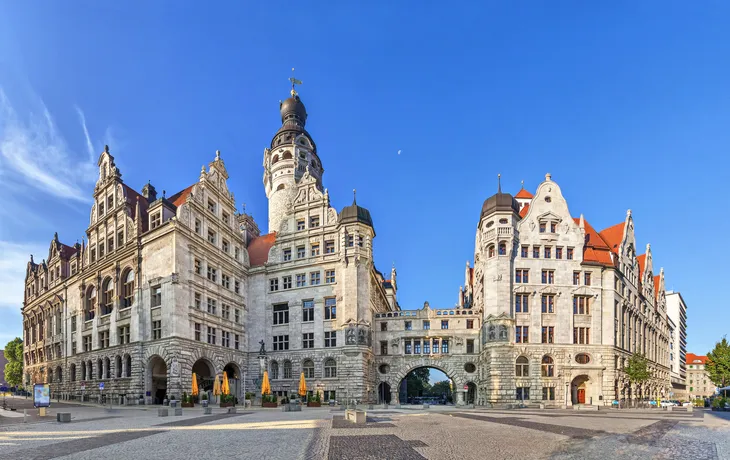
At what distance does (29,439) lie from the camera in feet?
61.1

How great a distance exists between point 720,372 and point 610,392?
25.3 m

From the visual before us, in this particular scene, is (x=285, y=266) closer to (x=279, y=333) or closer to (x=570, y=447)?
(x=279, y=333)

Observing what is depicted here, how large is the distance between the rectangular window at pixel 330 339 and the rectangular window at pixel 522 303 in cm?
2145

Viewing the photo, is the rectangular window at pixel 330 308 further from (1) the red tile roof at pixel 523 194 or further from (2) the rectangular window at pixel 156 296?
(1) the red tile roof at pixel 523 194

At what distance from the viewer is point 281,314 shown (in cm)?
5953

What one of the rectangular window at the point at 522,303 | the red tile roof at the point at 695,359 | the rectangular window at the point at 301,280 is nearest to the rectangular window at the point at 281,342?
the rectangular window at the point at 301,280

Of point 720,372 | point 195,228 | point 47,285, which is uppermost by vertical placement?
point 195,228

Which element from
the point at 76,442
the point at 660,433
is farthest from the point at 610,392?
the point at 76,442

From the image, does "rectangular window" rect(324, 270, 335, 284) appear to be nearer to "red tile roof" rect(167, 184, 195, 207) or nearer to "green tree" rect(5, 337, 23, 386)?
"red tile roof" rect(167, 184, 195, 207)

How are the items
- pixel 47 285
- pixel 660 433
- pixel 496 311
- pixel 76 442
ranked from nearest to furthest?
pixel 76 442 → pixel 660 433 → pixel 496 311 → pixel 47 285

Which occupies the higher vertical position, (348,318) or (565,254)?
(565,254)

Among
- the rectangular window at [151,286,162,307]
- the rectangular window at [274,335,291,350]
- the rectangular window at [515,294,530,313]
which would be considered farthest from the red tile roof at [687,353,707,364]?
the rectangular window at [151,286,162,307]

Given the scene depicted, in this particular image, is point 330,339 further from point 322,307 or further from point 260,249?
point 260,249

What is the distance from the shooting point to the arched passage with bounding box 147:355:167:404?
47.8 meters
